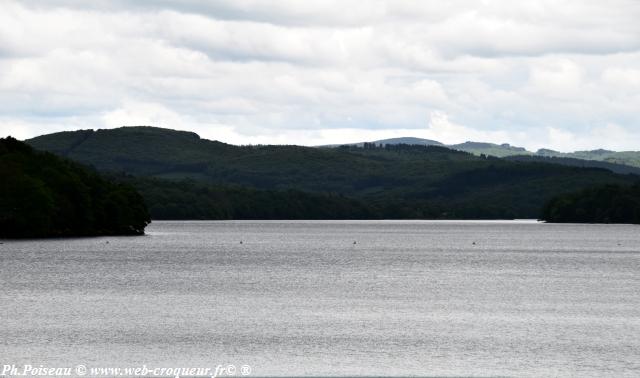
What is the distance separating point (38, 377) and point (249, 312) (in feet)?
118

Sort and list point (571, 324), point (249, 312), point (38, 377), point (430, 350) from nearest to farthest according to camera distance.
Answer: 1. point (38, 377)
2. point (430, 350)
3. point (571, 324)
4. point (249, 312)

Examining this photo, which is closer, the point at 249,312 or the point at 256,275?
the point at 249,312

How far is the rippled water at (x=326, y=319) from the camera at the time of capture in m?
65.9

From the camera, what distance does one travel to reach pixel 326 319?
287ft

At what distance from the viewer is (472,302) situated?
104 metres

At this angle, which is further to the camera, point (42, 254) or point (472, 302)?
point (42, 254)

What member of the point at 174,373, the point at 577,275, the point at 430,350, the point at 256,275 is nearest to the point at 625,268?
the point at 577,275

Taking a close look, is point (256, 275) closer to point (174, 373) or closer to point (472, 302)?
point (472, 302)

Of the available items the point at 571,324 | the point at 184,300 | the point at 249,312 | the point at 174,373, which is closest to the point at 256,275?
the point at 184,300

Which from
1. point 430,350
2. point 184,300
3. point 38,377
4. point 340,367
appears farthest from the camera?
point 184,300

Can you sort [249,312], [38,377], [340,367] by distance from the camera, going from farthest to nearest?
[249,312] → [340,367] → [38,377]

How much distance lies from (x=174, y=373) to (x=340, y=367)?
936cm

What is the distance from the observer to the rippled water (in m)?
65.9

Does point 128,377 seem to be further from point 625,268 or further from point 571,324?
point 625,268
